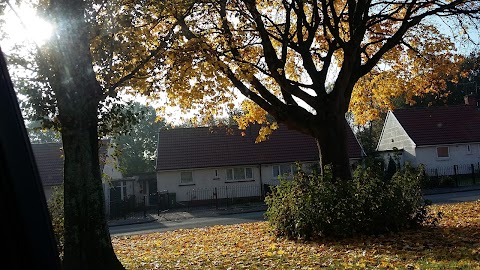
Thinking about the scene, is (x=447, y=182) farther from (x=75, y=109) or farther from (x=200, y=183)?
(x=75, y=109)

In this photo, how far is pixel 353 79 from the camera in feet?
48.1

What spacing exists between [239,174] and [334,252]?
91.7ft

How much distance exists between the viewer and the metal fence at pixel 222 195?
34.9 m

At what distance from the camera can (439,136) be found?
41.4m

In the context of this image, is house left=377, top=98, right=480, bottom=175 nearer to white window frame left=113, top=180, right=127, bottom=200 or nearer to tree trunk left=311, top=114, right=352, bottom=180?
white window frame left=113, top=180, right=127, bottom=200

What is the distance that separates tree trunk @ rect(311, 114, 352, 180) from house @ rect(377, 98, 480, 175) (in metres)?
27.8

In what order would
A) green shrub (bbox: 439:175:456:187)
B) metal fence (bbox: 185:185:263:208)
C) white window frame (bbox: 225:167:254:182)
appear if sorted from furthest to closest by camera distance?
1. white window frame (bbox: 225:167:254:182)
2. metal fence (bbox: 185:185:263:208)
3. green shrub (bbox: 439:175:456:187)

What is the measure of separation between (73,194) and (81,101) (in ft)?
5.12

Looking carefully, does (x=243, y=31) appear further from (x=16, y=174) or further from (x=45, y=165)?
(x=45, y=165)

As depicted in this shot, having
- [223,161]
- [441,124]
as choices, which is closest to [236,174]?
[223,161]

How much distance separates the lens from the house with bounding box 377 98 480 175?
40.8m

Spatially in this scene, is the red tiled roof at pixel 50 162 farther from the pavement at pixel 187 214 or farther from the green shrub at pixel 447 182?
the green shrub at pixel 447 182

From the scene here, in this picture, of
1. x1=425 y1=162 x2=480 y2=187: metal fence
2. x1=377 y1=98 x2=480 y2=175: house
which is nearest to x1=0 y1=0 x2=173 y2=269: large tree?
x1=425 y1=162 x2=480 y2=187: metal fence

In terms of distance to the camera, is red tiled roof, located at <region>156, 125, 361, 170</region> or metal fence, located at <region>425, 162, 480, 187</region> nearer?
metal fence, located at <region>425, 162, 480, 187</region>
